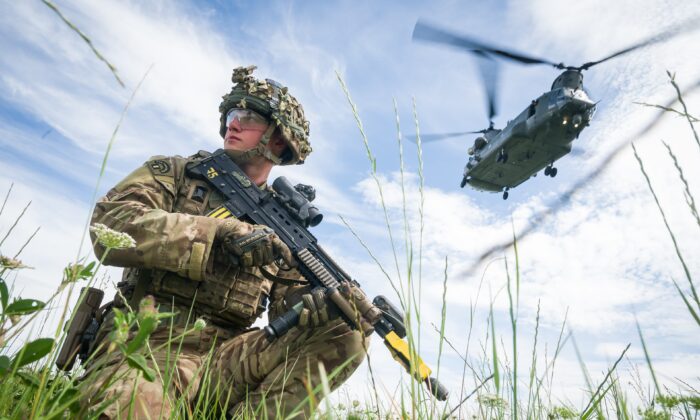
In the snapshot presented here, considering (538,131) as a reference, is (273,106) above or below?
A: below

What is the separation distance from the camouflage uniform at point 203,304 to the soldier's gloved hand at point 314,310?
17 centimetres

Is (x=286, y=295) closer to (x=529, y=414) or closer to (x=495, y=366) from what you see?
(x=529, y=414)

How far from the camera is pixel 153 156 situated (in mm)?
3373

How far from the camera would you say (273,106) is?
13.3ft

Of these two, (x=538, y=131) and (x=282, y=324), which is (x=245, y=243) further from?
(x=538, y=131)

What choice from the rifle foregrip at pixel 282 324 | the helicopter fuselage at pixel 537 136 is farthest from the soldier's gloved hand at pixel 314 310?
the helicopter fuselage at pixel 537 136

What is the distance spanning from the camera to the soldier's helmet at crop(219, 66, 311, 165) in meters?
4.03

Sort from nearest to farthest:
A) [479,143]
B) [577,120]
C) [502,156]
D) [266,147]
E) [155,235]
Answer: [155,235]
[266,147]
[577,120]
[502,156]
[479,143]

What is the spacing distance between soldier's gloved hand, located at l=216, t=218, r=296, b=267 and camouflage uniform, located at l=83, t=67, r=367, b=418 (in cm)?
9

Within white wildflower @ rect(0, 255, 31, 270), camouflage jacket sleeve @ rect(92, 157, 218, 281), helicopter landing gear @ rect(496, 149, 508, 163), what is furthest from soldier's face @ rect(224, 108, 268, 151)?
helicopter landing gear @ rect(496, 149, 508, 163)

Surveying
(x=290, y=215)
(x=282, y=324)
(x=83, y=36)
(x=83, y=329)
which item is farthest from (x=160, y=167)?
(x=83, y=36)

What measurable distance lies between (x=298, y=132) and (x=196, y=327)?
131 inches

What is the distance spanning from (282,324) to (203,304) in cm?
65

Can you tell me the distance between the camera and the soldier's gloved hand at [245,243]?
2887mm
